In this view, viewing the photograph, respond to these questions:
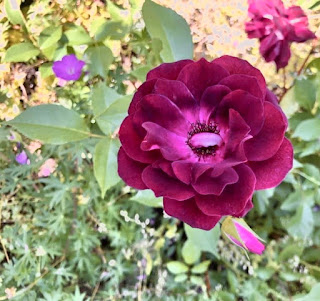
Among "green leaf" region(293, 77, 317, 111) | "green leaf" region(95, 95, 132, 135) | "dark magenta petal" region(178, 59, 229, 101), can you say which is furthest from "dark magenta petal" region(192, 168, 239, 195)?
"green leaf" region(293, 77, 317, 111)

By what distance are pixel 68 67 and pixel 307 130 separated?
524mm

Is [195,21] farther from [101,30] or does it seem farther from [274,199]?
[274,199]

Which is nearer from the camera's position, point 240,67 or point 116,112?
point 240,67

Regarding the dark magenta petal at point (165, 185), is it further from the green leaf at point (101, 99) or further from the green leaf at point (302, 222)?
the green leaf at point (302, 222)

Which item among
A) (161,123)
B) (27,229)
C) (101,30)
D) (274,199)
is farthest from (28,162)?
(274,199)

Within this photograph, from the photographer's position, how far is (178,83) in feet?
1.59

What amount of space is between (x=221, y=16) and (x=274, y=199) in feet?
1.82

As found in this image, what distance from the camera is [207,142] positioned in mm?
517

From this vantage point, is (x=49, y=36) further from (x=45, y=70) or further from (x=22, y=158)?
(x=22, y=158)

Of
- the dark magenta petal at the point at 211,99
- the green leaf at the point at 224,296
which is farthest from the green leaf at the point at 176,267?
the dark magenta petal at the point at 211,99

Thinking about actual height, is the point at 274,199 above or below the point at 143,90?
below

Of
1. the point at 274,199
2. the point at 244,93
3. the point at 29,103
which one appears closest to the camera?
the point at 244,93

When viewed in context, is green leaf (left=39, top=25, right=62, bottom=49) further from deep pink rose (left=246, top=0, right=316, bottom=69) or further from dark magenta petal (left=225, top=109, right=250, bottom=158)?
dark magenta petal (left=225, top=109, right=250, bottom=158)

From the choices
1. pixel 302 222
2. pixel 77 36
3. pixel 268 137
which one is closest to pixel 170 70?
pixel 268 137
